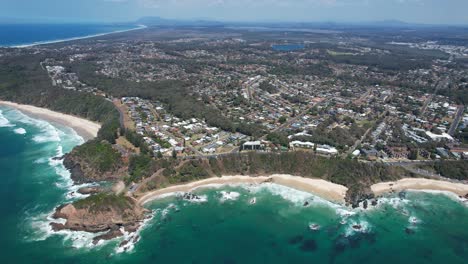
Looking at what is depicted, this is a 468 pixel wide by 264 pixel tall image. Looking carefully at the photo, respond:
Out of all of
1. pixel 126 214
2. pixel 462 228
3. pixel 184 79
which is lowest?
pixel 462 228

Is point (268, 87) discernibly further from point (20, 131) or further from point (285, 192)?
point (20, 131)

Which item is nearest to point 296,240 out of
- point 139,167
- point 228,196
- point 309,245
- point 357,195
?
point 309,245

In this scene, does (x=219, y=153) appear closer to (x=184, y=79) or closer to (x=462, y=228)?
(x=462, y=228)

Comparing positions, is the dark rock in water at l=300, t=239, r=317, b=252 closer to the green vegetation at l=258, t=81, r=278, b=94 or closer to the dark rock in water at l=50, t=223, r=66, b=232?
the dark rock in water at l=50, t=223, r=66, b=232

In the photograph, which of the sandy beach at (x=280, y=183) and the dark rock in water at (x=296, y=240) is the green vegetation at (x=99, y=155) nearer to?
the sandy beach at (x=280, y=183)

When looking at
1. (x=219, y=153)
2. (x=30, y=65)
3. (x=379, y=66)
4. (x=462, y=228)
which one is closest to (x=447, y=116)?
(x=462, y=228)

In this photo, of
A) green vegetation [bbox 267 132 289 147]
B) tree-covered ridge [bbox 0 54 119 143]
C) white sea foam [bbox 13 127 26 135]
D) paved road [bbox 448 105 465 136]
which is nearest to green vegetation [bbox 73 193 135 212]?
tree-covered ridge [bbox 0 54 119 143]
